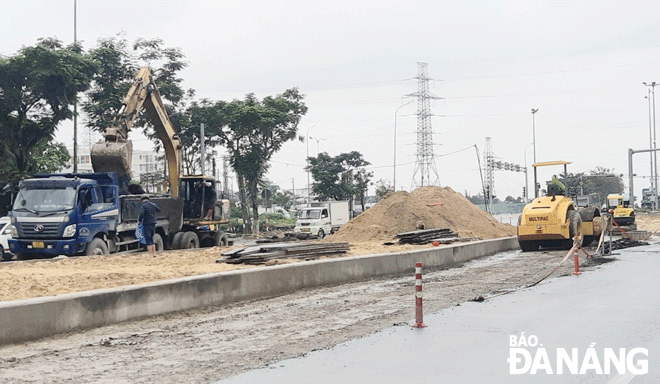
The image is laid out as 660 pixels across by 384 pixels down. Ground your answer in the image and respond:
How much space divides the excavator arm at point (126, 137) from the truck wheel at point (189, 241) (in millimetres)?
1996

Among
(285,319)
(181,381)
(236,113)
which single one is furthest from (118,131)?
(236,113)

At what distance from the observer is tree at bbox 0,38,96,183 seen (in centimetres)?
3872

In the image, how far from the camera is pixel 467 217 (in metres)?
36.1

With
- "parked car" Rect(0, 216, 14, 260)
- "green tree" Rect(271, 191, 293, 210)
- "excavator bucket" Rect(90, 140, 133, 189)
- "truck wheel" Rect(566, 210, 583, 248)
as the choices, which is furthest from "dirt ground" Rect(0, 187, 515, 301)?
"green tree" Rect(271, 191, 293, 210)

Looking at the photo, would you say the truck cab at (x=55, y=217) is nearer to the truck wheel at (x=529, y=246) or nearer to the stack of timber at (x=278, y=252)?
the stack of timber at (x=278, y=252)

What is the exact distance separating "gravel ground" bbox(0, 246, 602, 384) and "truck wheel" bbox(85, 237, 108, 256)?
9.18 m

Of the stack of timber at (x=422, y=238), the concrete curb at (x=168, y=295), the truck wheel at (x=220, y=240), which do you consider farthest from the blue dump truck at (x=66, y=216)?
the stack of timber at (x=422, y=238)

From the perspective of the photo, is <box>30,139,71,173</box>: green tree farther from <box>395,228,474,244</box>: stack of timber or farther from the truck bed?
<box>395,228,474,244</box>: stack of timber

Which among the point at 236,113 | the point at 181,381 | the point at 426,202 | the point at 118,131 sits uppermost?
the point at 236,113

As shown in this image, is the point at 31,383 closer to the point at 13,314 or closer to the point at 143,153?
the point at 13,314

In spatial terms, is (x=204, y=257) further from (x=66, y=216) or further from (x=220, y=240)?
(x=220, y=240)

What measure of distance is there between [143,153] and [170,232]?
570 ft

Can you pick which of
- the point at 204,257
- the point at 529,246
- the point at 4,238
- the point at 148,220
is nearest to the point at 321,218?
the point at 529,246

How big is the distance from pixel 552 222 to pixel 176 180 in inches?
576
